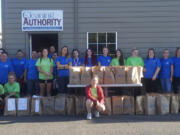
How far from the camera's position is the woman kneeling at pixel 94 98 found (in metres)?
7.55

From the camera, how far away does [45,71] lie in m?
8.66

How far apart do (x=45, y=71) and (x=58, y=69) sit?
0.41m

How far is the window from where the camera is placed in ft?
33.9

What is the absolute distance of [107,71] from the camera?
8086 mm

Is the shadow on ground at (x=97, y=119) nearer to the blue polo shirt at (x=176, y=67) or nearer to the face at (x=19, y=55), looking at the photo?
the blue polo shirt at (x=176, y=67)

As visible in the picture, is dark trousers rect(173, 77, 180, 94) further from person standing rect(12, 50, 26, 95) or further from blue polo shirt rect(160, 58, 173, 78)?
person standing rect(12, 50, 26, 95)

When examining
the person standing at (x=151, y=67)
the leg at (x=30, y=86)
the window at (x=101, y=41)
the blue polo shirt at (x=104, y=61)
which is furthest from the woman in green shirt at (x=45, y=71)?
the person standing at (x=151, y=67)

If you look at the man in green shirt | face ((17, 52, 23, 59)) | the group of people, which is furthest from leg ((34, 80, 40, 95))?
the man in green shirt

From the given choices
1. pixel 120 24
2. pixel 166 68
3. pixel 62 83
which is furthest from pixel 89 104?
pixel 120 24
